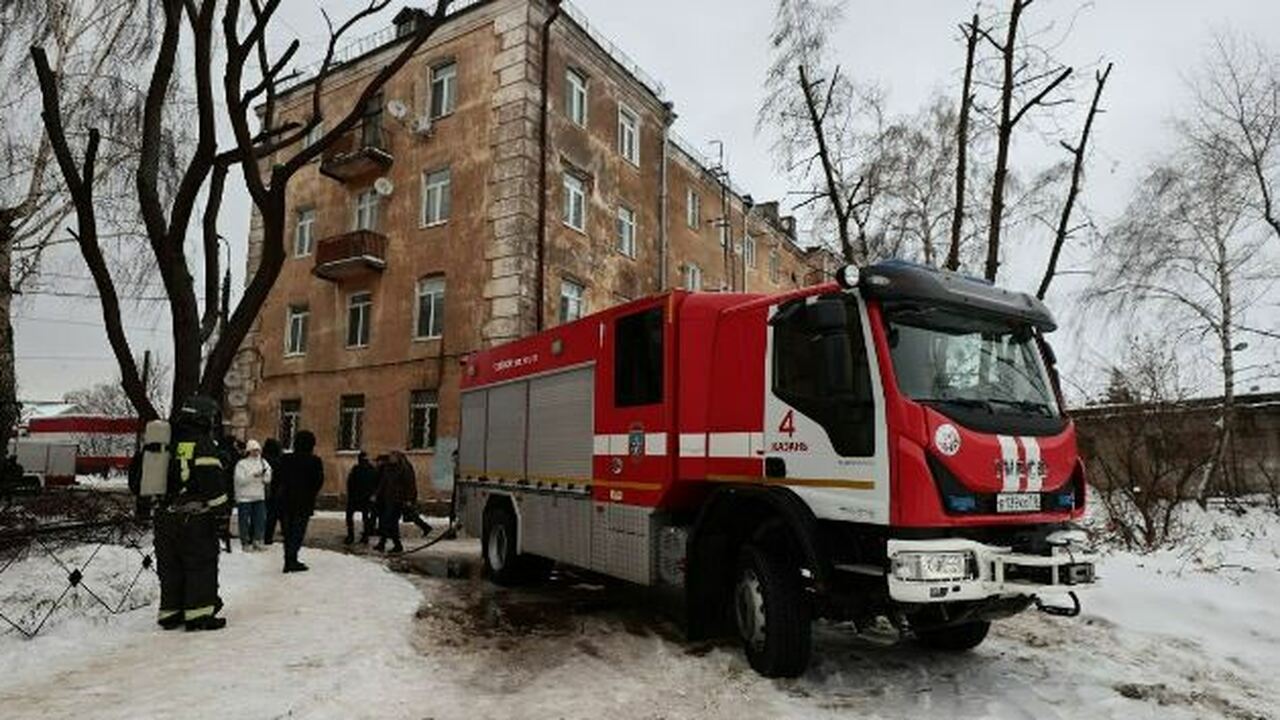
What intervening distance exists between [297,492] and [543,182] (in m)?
12.1

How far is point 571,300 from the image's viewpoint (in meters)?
22.3

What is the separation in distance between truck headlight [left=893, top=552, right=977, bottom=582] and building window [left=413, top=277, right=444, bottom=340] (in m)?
17.8

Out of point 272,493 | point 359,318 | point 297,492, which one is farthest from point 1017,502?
point 359,318

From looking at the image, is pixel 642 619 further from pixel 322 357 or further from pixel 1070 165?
Result: pixel 322 357

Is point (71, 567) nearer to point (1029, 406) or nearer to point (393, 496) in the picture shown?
point (393, 496)

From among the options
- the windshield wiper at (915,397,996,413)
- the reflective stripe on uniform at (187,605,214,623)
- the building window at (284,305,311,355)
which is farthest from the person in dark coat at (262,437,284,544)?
the building window at (284,305,311,355)

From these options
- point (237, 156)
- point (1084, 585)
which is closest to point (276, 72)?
point (237, 156)

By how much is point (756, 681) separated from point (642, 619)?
2.52 m

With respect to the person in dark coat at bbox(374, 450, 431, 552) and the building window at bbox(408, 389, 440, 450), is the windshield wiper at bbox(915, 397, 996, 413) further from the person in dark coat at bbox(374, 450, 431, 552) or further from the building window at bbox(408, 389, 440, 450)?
the building window at bbox(408, 389, 440, 450)

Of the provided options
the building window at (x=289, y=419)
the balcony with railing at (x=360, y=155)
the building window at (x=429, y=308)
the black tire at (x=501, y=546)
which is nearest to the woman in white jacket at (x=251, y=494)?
the black tire at (x=501, y=546)

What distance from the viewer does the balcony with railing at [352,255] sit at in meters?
22.7

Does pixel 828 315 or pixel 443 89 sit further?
pixel 443 89

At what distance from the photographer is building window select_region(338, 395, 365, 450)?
22812mm

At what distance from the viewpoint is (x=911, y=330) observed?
5891 mm
